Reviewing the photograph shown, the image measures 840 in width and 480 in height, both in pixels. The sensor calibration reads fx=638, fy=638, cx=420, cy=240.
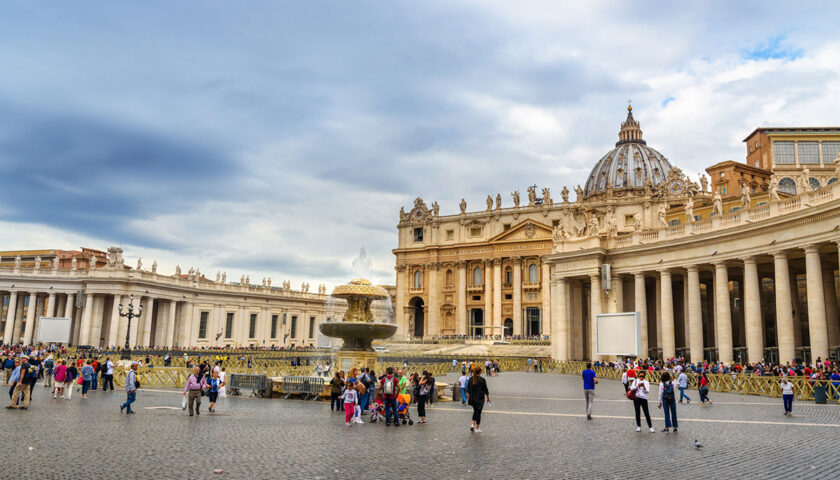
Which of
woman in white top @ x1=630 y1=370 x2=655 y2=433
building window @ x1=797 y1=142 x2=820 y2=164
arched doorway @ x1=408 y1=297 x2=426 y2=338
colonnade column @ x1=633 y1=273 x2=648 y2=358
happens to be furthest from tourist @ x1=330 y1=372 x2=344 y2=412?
arched doorway @ x1=408 y1=297 x2=426 y2=338

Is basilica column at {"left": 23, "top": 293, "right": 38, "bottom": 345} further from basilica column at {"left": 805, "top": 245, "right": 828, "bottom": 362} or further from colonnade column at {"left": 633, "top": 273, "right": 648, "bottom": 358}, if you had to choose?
basilica column at {"left": 805, "top": 245, "right": 828, "bottom": 362}

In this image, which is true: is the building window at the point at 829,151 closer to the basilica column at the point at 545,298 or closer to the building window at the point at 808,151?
the building window at the point at 808,151

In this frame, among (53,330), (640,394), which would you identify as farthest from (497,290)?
(640,394)

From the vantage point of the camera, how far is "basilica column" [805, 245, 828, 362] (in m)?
27.0

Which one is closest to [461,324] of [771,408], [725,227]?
[725,227]

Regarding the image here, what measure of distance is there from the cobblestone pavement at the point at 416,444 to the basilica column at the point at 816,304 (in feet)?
33.1

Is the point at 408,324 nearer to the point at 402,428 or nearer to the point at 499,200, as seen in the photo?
the point at 499,200

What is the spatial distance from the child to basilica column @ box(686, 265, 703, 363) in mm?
23847

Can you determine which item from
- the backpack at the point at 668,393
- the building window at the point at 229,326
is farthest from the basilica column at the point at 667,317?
the building window at the point at 229,326

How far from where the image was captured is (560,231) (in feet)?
142

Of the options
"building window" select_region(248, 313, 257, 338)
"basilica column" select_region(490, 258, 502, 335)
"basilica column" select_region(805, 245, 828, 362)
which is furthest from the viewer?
"basilica column" select_region(490, 258, 502, 335)

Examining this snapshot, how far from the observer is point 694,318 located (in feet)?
111

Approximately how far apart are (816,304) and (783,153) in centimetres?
4491

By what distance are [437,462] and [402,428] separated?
14.7ft
